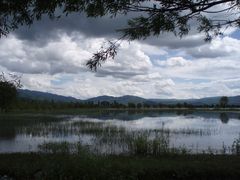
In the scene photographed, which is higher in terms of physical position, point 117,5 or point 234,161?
point 117,5

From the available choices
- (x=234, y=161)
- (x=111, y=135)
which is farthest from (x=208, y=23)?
(x=111, y=135)

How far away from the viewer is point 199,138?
117 ft

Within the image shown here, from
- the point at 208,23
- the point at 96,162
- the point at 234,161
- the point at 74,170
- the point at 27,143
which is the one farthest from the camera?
the point at 27,143

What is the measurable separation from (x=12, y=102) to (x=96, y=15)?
13.3 m

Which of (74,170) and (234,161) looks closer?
(74,170)

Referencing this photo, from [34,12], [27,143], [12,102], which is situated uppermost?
[34,12]

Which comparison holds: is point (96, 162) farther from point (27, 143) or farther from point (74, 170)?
point (27, 143)

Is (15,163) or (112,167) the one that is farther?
(15,163)

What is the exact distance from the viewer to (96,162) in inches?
551

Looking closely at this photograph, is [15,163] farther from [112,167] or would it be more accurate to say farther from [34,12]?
[34,12]

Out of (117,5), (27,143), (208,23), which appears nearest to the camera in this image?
(117,5)

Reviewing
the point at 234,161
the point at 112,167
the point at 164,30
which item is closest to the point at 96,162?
the point at 112,167

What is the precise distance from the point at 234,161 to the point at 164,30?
958 cm

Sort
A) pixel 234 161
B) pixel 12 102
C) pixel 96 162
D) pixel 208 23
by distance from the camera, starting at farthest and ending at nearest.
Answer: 1. pixel 12 102
2. pixel 234 161
3. pixel 96 162
4. pixel 208 23
